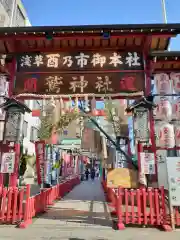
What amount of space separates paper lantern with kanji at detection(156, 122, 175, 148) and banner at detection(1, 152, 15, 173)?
17.9 feet

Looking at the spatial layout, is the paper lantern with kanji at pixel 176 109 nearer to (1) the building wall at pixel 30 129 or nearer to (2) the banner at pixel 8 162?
(2) the banner at pixel 8 162

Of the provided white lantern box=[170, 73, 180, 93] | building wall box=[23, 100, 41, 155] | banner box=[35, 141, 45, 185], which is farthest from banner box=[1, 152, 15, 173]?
building wall box=[23, 100, 41, 155]

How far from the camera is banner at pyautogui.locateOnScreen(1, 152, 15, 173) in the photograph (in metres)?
7.52

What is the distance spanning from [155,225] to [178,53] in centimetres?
646

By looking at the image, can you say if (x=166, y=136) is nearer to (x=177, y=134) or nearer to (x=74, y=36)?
(x=177, y=134)

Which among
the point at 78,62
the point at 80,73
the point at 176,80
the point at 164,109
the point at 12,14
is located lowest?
the point at 164,109

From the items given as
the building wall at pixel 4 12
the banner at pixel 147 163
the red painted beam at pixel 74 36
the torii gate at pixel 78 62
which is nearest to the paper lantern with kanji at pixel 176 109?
the torii gate at pixel 78 62

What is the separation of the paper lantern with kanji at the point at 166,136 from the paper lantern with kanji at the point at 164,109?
0.27 m

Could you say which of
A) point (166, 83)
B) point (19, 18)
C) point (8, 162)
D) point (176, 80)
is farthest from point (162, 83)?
point (19, 18)

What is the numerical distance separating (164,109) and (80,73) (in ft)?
11.9

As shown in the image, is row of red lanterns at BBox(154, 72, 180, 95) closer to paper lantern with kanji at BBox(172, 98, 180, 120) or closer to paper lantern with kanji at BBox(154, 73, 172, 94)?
paper lantern with kanji at BBox(154, 73, 172, 94)

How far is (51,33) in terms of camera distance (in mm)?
8047

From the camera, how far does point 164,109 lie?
8.19 metres

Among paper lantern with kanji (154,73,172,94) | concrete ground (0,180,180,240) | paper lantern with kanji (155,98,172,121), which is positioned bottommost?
concrete ground (0,180,180,240)
